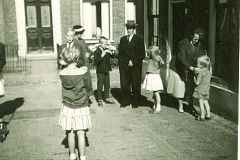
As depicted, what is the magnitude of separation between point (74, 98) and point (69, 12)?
40.7ft

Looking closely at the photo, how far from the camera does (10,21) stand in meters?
16.4

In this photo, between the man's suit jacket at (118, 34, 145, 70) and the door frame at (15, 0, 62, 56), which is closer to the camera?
the man's suit jacket at (118, 34, 145, 70)

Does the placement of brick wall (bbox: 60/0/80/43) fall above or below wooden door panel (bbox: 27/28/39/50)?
above

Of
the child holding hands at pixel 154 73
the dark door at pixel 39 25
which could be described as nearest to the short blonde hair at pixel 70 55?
the child holding hands at pixel 154 73

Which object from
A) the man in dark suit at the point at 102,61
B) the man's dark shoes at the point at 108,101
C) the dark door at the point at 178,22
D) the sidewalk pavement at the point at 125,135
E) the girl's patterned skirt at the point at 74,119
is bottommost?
the sidewalk pavement at the point at 125,135

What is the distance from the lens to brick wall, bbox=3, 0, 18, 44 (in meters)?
16.3

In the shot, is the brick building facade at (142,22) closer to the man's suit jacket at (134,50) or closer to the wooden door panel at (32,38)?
the wooden door panel at (32,38)

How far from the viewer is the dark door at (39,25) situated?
55.5ft

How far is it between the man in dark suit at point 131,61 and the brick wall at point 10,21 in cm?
984

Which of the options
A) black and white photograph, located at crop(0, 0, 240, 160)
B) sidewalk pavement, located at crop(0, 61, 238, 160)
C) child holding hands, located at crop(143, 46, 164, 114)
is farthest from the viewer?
child holding hands, located at crop(143, 46, 164, 114)

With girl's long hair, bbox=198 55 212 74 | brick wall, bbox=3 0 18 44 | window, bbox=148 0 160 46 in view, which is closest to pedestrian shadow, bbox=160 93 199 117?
girl's long hair, bbox=198 55 212 74

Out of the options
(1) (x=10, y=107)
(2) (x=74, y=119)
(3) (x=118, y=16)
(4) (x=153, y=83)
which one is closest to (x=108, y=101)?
(4) (x=153, y=83)

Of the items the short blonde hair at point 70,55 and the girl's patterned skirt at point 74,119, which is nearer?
Result: the short blonde hair at point 70,55

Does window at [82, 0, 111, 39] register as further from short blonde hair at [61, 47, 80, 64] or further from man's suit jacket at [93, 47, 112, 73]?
short blonde hair at [61, 47, 80, 64]
